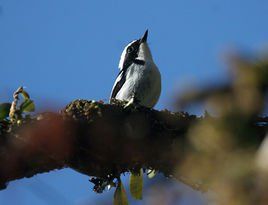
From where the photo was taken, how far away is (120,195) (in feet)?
9.53

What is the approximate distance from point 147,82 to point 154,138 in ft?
10.9

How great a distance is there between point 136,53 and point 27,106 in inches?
175

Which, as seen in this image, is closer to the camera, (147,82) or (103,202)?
(103,202)

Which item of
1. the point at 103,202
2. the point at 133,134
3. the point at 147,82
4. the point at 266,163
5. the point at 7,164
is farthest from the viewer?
the point at 147,82

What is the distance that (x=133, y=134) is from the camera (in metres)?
2.23

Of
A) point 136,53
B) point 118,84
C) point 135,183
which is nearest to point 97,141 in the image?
point 135,183

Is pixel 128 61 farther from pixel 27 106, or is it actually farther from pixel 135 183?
pixel 27 106

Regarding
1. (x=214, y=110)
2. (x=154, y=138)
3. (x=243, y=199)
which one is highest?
(x=214, y=110)

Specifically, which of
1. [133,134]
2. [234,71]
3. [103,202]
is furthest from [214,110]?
[133,134]

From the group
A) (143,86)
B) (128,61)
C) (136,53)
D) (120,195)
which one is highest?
(136,53)

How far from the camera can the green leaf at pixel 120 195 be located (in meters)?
2.88

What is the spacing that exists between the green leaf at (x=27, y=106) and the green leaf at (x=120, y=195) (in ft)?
2.56

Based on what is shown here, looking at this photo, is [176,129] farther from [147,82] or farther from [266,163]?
[147,82]

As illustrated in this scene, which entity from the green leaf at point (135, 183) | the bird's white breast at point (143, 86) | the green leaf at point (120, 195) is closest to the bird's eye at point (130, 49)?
the bird's white breast at point (143, 86)
